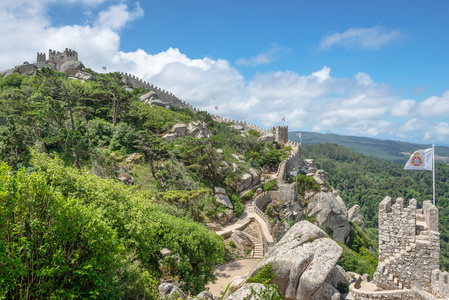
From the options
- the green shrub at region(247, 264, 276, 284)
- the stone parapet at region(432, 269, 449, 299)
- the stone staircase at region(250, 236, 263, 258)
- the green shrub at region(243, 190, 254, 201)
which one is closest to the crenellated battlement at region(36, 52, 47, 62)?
the green shrub at region(243, 190, 254, 201)

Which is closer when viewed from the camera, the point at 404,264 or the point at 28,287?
the point at 28,287

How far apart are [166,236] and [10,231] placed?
366 inches

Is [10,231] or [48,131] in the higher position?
[48,131]

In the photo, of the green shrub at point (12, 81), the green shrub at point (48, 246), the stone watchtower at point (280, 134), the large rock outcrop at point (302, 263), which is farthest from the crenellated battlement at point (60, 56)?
the large rock outcrop at point (302, 263)

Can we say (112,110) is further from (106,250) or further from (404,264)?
(404,264)

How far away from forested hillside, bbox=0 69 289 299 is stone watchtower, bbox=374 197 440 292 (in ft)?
33.4

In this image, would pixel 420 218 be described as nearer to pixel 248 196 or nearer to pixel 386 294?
pixel 386 294

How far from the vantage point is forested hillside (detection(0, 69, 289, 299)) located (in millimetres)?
8422

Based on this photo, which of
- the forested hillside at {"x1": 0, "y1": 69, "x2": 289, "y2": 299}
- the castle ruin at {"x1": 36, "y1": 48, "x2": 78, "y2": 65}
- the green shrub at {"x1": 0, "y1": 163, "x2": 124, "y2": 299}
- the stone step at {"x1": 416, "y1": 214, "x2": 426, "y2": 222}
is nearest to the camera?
the green shrub at {"x1": 0, "y1": 163, "x2": 124, "y2": 299}

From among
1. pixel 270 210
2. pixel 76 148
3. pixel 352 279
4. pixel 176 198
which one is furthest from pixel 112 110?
pixel 352 279

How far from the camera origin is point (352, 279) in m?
14.0

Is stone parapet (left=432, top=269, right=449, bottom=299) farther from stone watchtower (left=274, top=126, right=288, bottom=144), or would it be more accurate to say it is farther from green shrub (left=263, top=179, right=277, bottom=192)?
stone watchtower (left=274, top=126, right=288, bottom=144)

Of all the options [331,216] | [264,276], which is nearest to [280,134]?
[331,216]

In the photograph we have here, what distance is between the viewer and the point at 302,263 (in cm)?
1080
